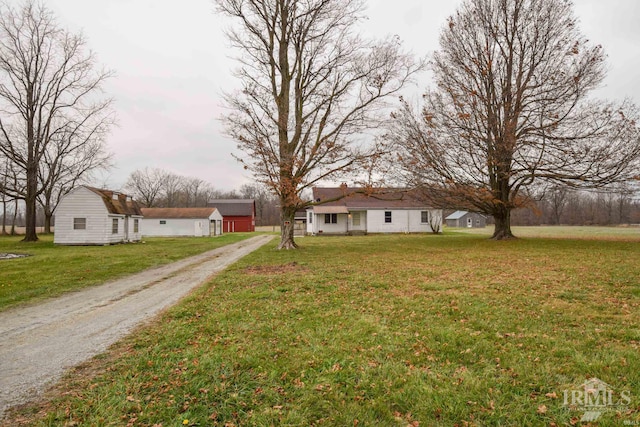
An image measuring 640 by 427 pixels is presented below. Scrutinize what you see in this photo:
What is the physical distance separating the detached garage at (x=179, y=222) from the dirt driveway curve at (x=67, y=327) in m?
29.9

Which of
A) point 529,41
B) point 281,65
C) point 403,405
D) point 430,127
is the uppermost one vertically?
point 529,41

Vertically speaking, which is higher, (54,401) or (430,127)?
(430,127)

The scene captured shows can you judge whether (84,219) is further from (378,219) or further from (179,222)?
(378,219)

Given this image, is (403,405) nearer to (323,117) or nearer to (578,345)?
(578,345)

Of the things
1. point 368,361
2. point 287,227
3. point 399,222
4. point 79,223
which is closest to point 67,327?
point 368,361

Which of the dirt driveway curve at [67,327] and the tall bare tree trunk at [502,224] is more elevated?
the tall bare tree trunk at [502,224]

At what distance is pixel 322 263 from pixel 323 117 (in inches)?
332

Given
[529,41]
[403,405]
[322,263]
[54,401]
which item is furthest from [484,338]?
[529,41]

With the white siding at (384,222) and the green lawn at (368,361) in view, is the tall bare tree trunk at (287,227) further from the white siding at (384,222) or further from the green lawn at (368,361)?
the white siding at (384,222)

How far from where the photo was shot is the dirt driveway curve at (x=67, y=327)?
367cm

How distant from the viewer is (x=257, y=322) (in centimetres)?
544

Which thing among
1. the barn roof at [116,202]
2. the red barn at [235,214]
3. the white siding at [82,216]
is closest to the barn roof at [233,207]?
the red barn at [235,214]

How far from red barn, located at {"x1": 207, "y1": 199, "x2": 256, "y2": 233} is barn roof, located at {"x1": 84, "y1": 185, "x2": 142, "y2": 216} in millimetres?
20389

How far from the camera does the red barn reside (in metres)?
51.2
